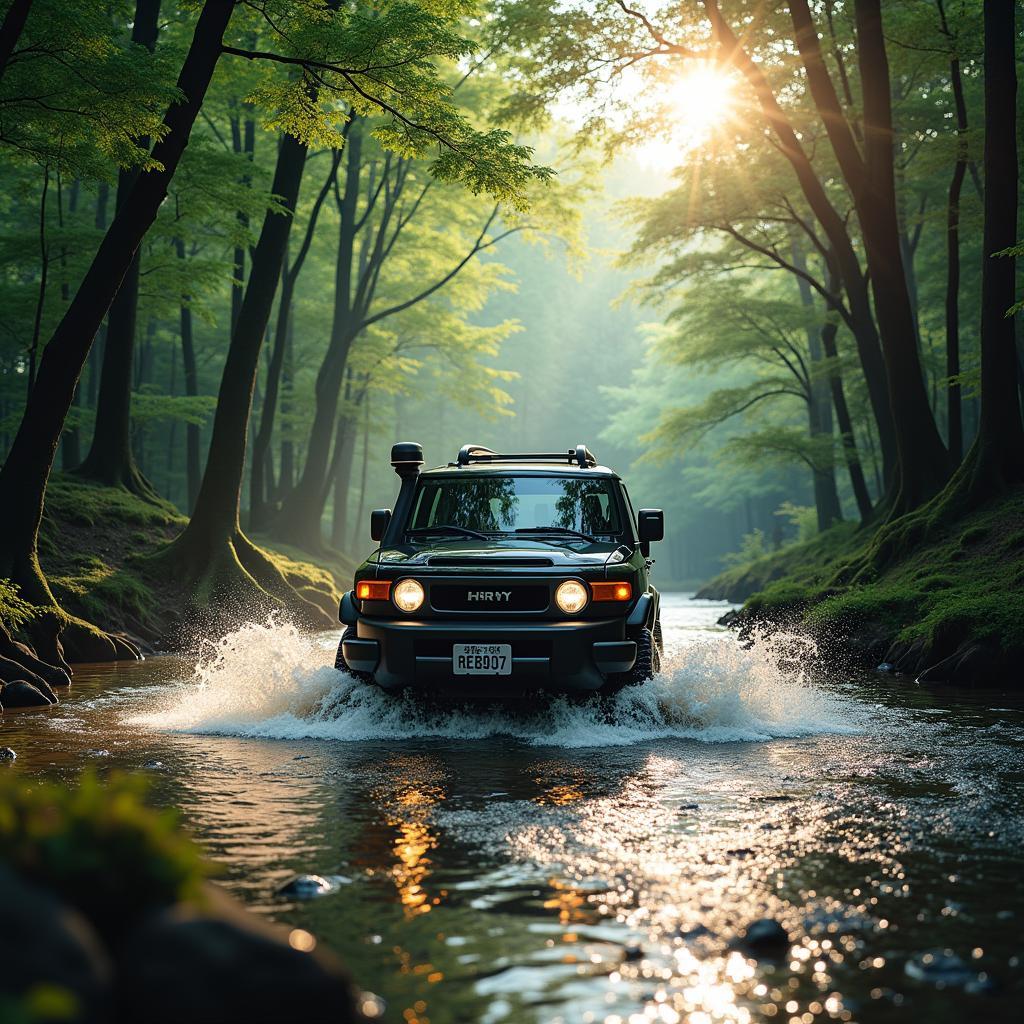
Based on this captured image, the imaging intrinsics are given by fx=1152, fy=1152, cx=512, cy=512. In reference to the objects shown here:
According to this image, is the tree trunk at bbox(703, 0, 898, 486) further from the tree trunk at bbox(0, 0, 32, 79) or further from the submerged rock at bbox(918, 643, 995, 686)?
the tree trunk at bbox(0, 0, 32, 79)

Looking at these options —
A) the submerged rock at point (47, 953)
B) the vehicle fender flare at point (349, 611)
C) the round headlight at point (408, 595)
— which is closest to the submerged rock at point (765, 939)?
the submerged rock at point (47, 953)

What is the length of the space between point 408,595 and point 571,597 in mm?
1174

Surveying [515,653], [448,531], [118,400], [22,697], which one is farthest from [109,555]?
[515,653]

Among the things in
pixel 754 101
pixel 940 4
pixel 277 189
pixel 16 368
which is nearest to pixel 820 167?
pixel 754 101

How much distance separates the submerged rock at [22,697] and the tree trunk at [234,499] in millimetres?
7763

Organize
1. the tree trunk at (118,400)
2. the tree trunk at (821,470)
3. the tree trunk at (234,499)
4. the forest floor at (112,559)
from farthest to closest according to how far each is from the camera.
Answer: the tree trunk at (821,470)
the tree trunk at (118,400)
the tree trunk at (234,499)
the forest floor at (112,559)

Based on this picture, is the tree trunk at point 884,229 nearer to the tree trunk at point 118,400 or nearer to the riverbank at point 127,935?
the tree trunk at point 118,400

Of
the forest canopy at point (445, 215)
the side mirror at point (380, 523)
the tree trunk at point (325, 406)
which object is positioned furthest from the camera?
the tree trunk at point (325, 406)

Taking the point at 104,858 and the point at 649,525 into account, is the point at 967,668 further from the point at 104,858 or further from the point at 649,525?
the point at 104,858

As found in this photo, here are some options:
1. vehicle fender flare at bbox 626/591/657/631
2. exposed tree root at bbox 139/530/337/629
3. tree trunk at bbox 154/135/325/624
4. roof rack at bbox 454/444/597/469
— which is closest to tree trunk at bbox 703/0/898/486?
tree trunk at bbox 154/135/325/624

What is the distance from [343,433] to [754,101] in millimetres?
23725

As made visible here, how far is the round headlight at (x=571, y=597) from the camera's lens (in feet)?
26.7

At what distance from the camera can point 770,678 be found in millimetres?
10117

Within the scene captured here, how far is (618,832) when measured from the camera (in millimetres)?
5195
